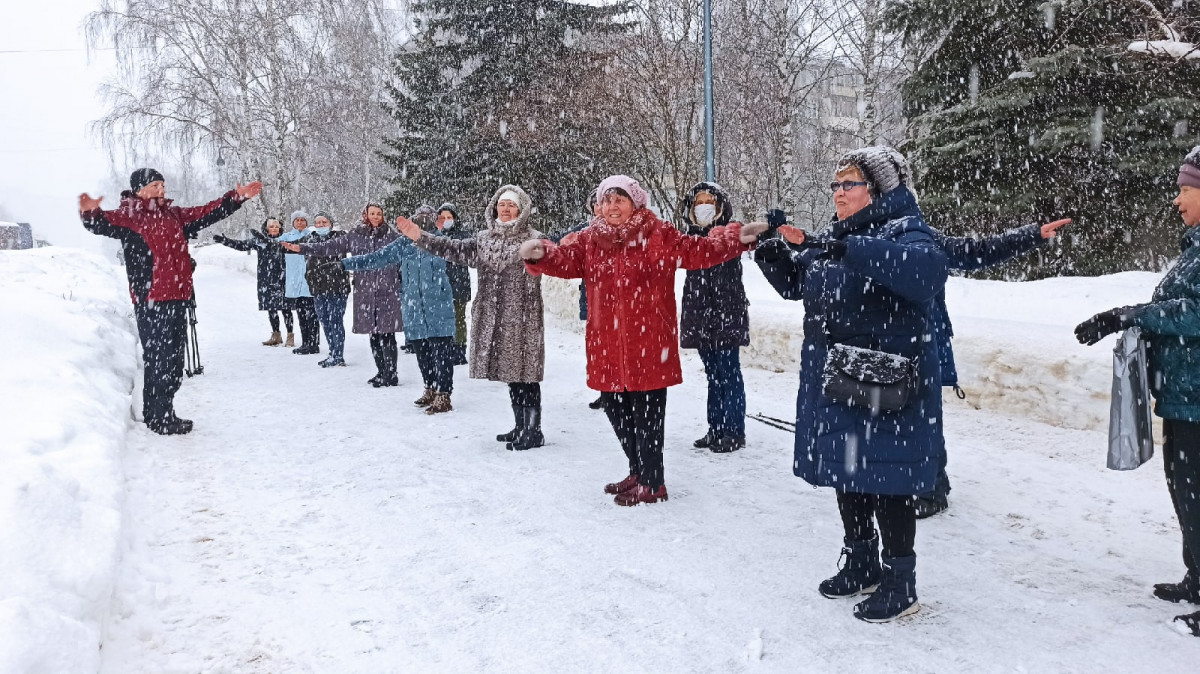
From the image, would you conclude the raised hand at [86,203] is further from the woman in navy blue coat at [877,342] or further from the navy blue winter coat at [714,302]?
the woman in navy blue coat at [877,342]

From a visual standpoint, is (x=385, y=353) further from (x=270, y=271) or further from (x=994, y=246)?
(x=994, y=246)

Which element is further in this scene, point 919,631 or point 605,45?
point 605,45

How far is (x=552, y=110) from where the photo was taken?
17984mm

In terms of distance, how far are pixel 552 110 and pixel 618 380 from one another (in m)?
14.6

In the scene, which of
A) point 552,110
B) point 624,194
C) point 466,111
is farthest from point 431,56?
point 624,194

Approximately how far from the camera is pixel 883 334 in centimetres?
296

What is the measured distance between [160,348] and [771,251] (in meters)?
5.09

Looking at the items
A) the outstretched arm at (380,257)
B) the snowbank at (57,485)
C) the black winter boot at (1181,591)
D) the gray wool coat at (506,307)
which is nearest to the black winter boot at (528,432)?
the gray wool coat at (506,307)

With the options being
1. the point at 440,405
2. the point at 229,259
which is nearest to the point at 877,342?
the point at 440,405

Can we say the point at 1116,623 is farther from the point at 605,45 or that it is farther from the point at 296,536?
the point at 605,45

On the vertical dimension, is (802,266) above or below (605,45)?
below

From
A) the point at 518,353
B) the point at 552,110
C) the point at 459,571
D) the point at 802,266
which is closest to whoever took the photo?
the point at 802,266

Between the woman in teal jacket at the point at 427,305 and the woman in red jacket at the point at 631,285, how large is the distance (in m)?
3.15

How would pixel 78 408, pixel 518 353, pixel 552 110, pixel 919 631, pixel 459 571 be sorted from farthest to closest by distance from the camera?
1. pixel 552 110
2. pixel 518 353
3. pixel 78 408
4. pixel 459 571
5. pixel 919 631
